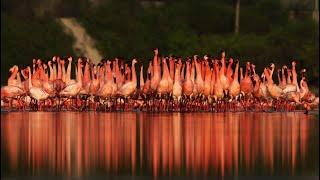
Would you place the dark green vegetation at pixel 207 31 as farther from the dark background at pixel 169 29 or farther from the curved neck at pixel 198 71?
the curved neck at pixel 198 71

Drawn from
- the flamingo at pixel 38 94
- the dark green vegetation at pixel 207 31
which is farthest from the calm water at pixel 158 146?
the dark green vegetation at pixel 207 31

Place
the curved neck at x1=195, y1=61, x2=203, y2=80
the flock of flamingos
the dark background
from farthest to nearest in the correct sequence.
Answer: the dark background, the curved neck at x1=195, y1=61, x2=203, y2=80, the flock of flamingos

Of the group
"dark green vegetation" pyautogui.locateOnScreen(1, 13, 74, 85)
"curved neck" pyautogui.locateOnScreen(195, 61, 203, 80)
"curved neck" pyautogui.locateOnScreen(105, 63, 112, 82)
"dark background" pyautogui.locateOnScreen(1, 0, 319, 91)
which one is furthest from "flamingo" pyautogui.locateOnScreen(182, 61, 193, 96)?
"dark green vegetation" pyautogui.locateOnScreen(1, 13, 74, 85)

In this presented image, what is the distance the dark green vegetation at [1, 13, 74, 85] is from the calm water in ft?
59.1

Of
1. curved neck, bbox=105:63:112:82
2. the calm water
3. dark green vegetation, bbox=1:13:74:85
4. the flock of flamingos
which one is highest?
dark green vegetation, bbox=1:13:74:85

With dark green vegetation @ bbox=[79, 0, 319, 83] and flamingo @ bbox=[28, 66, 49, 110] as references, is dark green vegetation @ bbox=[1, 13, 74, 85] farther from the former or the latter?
flamingo @ bbox=[28, 66, 49, 110]

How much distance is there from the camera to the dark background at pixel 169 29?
46344 millimetres

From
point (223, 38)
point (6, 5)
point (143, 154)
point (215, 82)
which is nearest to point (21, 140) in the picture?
point (143, 154)

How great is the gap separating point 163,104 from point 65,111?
2.57 m

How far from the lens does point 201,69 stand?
34.9 m

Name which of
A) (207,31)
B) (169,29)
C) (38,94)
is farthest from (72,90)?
(207,31)

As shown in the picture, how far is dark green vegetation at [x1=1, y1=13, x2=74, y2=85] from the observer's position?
1794 inches

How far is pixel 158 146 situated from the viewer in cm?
2005

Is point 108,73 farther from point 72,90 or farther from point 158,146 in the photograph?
point 158,146
